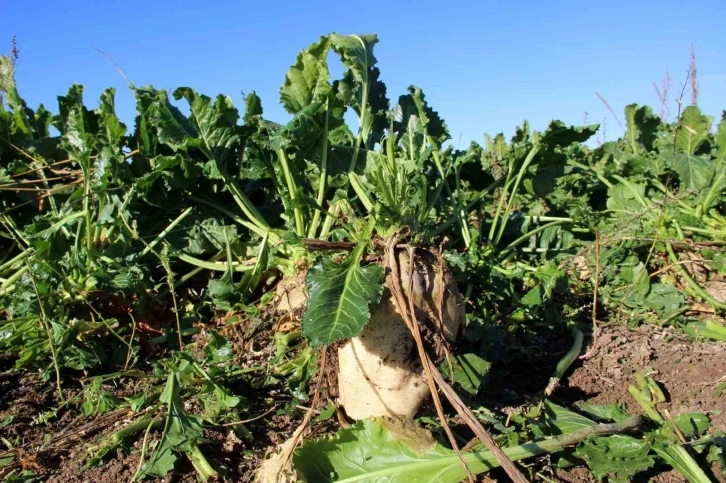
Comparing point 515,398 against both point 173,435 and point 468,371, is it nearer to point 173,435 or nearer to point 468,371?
point 468,371

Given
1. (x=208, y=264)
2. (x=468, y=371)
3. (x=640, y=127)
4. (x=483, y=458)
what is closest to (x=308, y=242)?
(x=468, y=371)

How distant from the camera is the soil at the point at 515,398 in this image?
209 cm

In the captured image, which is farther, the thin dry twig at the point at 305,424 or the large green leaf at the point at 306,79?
the large green leaf at the point at 306,79

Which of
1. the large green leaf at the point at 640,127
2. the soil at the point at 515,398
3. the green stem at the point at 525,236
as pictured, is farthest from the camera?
the large green leaf at the point at 640,127

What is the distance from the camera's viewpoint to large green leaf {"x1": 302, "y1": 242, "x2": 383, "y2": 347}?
1.94 m

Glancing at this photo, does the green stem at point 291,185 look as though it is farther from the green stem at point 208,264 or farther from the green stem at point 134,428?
the green stem at point 134,428

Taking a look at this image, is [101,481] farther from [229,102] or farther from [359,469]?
[229,102]

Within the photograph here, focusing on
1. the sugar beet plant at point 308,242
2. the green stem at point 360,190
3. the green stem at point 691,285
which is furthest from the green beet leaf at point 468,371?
the green stem at point 691,285

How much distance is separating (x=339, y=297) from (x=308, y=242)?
0.24 metres

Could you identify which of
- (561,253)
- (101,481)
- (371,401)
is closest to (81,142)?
(101,481)

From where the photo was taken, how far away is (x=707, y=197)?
12.6 feet

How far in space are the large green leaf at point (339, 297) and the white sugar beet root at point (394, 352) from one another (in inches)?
4.7

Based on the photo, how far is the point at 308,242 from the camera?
84.4 inches

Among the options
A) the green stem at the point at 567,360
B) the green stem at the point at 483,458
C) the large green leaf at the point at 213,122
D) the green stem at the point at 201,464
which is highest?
the large green leaf at the point at 213,122
